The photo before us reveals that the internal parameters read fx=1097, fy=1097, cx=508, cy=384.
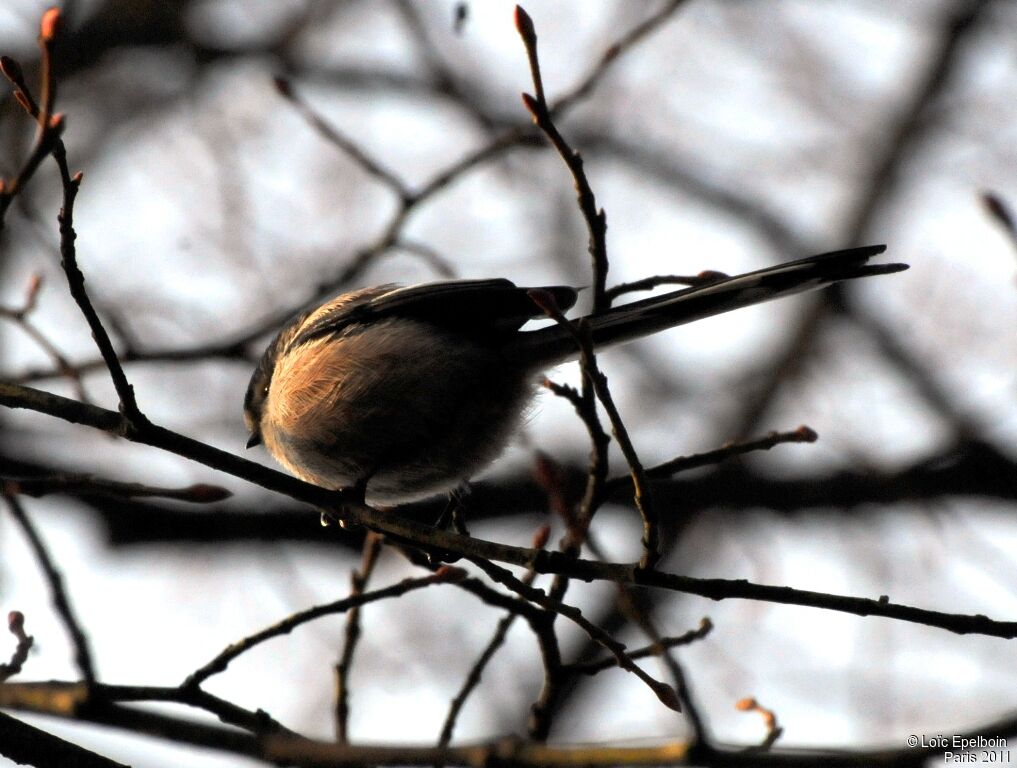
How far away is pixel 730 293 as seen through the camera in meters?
2.97

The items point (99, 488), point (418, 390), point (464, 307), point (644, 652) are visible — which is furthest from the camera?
point (464, 307)

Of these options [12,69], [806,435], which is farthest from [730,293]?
[12,69]

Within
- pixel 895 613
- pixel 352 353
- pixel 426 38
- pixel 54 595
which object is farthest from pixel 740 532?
pixel 54 595

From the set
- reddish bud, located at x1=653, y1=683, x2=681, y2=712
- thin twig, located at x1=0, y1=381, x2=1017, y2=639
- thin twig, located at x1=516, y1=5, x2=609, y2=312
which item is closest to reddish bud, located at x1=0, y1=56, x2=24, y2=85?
thin twig, located at x1=0, y1=381, x2=1017, y2=639

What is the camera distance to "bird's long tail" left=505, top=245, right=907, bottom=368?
277cm

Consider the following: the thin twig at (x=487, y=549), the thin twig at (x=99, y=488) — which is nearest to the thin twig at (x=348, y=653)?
the thin twig at (x=487, y=549)

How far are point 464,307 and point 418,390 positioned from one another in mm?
397

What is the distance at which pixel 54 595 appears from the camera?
2316mm

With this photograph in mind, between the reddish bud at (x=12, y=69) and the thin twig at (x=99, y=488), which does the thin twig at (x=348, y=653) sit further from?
the reddish bud at (x=12, y=69)

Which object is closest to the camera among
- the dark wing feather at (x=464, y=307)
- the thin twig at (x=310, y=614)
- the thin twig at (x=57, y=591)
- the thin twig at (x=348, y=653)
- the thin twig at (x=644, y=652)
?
the thin twig at (x=57, y=591)

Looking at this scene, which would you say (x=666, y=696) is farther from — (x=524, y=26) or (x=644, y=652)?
(x=524, y=26)

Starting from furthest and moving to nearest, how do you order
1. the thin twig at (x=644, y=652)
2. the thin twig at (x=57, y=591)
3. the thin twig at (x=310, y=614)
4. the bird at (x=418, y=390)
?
1. the bird at (x=418, y=390)
2. the thin twig at (x=644, y=652)
3. the thin twig at (x=310, y=614)
4. the thin twig at (x=57, y=591)

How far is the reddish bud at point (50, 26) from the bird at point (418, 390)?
171cm

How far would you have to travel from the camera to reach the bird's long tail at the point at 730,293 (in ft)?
9.09
